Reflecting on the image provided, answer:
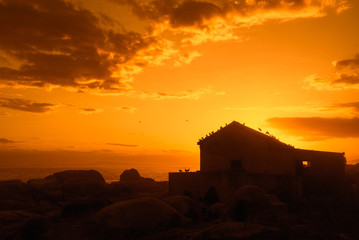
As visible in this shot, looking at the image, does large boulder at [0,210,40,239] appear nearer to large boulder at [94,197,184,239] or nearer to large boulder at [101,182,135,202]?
large boulder at [94,197,184,239]

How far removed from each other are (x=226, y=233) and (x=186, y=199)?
7.86 meters

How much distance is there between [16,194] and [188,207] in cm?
2440

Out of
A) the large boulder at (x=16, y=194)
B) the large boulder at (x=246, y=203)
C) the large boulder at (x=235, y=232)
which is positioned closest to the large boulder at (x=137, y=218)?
the large boulder at (x=235, y=232)

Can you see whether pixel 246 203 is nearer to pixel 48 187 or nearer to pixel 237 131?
pixel 237 131

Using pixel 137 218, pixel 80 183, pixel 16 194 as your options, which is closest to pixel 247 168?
pixel 137 218

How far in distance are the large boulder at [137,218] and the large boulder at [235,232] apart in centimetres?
322

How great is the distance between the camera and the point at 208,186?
31578mm

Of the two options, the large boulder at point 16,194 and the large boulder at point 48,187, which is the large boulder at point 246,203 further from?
the large boulder at point 48,187

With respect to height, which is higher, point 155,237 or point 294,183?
point 294,183

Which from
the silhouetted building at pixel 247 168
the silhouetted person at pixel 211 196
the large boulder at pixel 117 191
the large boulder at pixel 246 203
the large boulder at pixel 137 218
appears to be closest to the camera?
the large boulder at pixel 137 218

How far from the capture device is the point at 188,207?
23531 millimetres

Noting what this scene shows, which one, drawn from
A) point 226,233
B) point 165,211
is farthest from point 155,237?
point 226,233

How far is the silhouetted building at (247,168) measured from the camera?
30.1m

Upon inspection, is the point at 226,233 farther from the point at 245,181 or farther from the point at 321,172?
the point at 321,172
